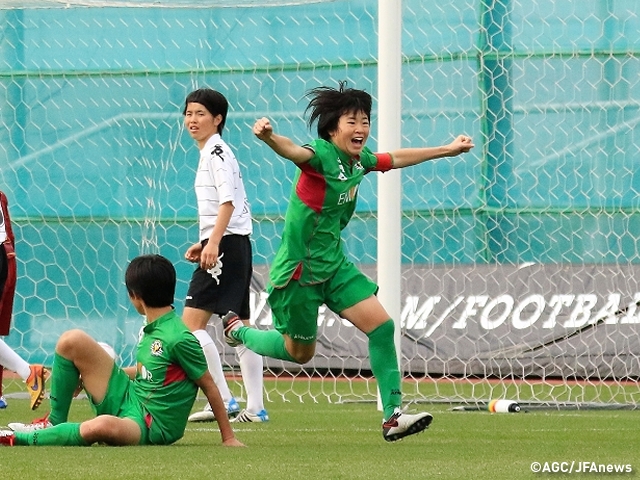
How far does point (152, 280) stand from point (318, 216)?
0.90 metres

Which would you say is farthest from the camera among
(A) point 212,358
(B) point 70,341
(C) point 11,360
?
(C) point 11,360

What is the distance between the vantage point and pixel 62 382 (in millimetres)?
5812

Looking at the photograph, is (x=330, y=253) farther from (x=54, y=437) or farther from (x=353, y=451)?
(x=54, y=437)

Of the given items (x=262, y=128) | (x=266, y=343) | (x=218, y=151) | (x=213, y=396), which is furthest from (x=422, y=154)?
(x=213, y=396)

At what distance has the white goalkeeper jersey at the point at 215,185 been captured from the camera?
757cm

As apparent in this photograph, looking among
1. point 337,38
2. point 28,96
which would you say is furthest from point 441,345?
point 28,96

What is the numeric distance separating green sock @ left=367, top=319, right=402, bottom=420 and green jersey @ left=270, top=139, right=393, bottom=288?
33 centimetres

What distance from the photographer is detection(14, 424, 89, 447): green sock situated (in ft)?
18.8

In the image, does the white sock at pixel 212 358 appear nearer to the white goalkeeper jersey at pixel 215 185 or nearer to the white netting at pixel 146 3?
the white goalkeeper jersey at pixel 215 185

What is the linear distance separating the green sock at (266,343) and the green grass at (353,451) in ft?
1.25

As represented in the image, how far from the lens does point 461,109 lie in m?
11.2

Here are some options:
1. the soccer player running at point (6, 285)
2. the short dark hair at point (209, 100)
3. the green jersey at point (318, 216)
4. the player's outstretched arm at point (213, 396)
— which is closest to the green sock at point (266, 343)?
the green jersey at point (318, 216)

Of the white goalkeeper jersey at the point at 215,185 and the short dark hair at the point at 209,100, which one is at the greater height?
the short dark hair at the point at 209,100

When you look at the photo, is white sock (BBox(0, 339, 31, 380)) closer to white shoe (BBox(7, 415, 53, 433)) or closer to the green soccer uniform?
white shoe (BBox(7, 415, 53, 433))
